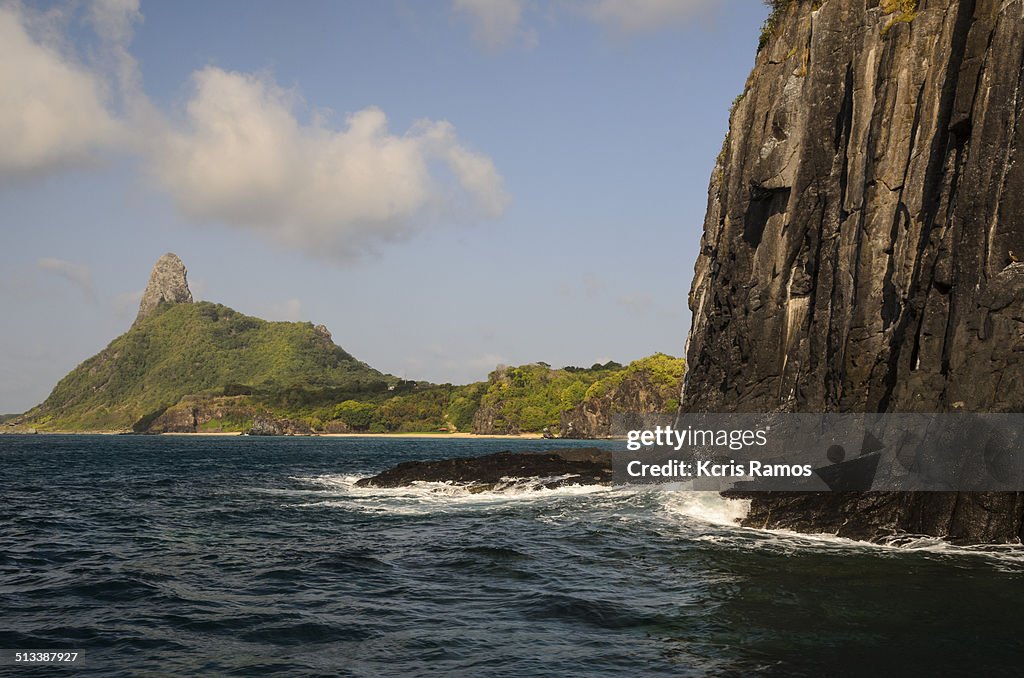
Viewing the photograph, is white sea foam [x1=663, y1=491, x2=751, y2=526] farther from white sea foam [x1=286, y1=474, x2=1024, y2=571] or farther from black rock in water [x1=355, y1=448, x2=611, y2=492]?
black rock in water [x1=355, y1=448, x2=611, y2=492]

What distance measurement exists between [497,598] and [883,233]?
28.3 metres

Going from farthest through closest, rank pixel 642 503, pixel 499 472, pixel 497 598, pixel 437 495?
pixel 499 472, pixel 437 495, pixel 642 503, pixel 497 598

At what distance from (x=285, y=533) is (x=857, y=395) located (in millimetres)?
26710

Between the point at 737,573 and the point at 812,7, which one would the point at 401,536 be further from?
the point at 812,7

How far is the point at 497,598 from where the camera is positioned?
1988cm

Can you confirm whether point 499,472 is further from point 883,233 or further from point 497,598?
point 497,598

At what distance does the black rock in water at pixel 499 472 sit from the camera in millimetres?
52000

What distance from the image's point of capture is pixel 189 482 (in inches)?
2254

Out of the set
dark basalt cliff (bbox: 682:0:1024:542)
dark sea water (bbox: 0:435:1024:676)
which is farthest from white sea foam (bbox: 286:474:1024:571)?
dark basalt cliff (bbox: 682:0:1024:542)

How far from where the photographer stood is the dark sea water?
14602mm

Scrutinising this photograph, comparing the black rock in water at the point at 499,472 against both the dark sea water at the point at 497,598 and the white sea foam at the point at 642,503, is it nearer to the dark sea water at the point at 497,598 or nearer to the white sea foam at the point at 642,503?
the white sea foam at the point at 642,503

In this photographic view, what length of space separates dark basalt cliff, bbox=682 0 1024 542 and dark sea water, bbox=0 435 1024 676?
579 cm

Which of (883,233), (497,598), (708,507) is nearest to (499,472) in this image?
(708,507)

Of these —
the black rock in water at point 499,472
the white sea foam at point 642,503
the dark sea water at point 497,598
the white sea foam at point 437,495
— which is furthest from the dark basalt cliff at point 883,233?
the white sea foam at point 437,495
